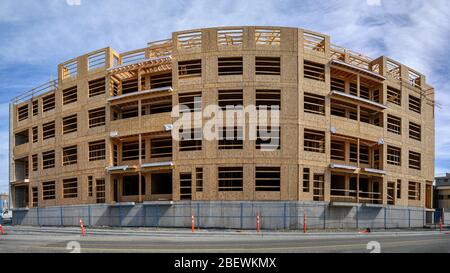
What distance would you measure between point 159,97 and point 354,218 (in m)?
19.8

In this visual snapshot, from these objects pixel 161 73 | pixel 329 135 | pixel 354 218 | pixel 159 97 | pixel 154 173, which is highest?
pixel 161 73

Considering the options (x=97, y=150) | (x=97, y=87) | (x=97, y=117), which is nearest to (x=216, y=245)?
(x=97, y=150)

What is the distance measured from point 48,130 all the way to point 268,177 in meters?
25.0

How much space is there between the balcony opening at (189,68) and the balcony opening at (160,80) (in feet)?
9.07

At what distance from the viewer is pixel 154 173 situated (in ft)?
109

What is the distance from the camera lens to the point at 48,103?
39.1 metres

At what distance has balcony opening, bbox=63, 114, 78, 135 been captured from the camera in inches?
1426

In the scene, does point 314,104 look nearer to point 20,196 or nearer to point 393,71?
point 393,71

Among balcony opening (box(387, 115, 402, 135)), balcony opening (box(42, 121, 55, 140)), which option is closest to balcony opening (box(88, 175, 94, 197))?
balcony opening (box(42, 121, 55, 140))

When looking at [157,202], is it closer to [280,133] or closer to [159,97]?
[159,97]

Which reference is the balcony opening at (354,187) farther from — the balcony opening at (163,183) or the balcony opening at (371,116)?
the balcony opening at (163,183)

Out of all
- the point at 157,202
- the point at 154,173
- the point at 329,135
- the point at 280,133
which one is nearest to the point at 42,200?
the point at 154,173

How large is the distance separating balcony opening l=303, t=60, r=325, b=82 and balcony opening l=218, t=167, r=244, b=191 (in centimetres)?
997

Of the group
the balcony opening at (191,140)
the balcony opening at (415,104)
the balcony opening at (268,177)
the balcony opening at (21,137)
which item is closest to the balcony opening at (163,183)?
the balcony opening at (191,140)
